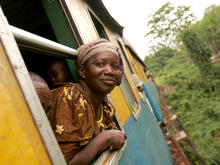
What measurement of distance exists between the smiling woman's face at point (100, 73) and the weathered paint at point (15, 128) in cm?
75

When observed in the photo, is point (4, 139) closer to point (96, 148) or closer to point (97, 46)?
point (96, 148)

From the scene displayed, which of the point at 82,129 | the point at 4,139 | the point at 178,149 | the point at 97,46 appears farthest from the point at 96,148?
the point at 178,149

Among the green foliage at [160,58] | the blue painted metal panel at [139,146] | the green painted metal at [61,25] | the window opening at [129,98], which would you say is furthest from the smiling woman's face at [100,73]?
the green foliage at [160,58]

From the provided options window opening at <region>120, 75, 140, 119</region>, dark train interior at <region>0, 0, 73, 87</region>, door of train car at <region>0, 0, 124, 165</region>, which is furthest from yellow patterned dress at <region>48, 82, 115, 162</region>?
window opening at <region>120, 75, 140, 119</region>

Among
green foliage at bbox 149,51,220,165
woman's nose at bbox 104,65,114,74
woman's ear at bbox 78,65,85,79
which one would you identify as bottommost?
green foliage at bbox 149,51,220,165

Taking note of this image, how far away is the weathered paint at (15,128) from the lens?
531mm

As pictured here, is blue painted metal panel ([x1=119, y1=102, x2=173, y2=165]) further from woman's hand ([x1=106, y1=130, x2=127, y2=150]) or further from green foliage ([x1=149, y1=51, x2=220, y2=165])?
green foliage ([x1=149, y1=51, x2=220, y2=165])

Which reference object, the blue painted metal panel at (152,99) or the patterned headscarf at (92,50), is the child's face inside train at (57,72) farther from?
the blue painted metal panel at (152,99)

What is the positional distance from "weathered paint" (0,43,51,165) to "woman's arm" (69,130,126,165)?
1.15 ft

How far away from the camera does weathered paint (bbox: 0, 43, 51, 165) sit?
1.74 feet

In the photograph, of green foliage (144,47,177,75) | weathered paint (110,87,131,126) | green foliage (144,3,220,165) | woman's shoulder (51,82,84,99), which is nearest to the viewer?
woman's shoulder (51,82,84,99)

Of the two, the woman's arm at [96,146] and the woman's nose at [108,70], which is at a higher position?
the woman's nose at [108,70]

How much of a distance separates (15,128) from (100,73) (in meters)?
0.84

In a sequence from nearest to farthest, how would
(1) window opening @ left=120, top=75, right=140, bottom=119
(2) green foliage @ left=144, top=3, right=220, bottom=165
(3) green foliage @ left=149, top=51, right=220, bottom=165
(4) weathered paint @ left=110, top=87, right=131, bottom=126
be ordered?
(4) weathered paint @ left=110, top=87, right=131, bottom=126
(1) window opening @ left=120, top=75, right=140, bottom=119
(3) green foliage @ left=149, top=51, right=220, bottom=165
(2) green foliage @ left=144, top=3, right=220, bottom=165
